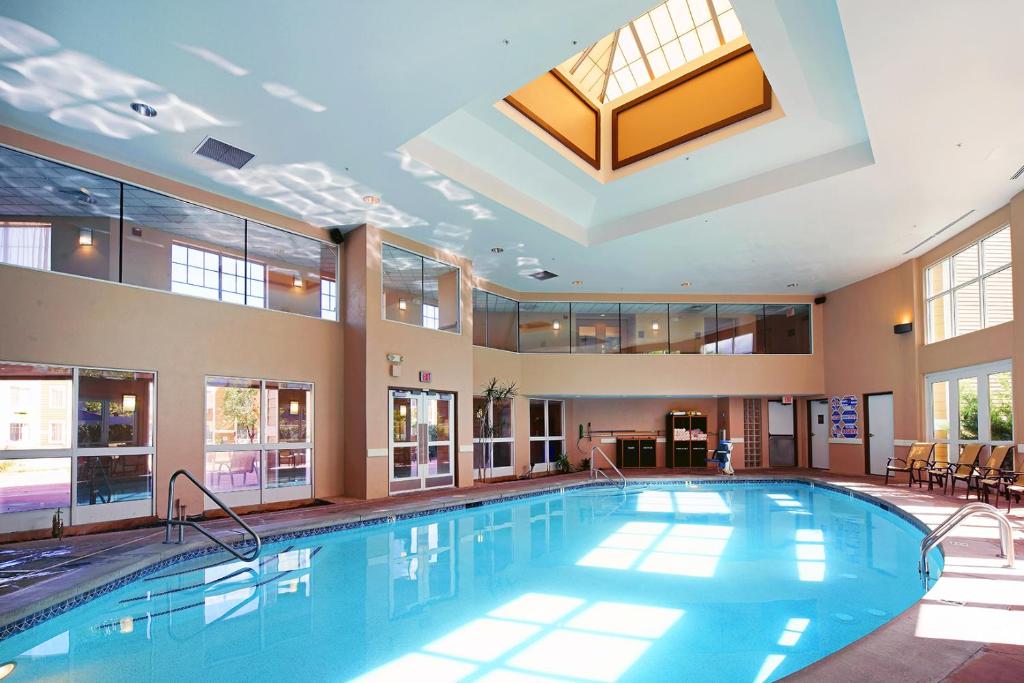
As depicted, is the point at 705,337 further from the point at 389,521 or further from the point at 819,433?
the point at 389,521

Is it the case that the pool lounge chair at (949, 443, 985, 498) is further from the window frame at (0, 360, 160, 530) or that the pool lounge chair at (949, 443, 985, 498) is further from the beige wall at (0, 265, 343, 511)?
the window frame at (0, 360, 160, 530)

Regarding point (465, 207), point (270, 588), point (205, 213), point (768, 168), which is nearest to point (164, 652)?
point (270, 588)

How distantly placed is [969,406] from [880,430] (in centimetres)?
281

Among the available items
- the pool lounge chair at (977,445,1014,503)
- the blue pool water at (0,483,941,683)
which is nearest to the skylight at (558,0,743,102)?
the blue pool water at (0,483,941,683)

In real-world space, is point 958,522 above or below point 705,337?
below

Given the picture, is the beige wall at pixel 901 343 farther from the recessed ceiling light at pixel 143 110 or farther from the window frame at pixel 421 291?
the recessed ceiling light at pixel 143 110

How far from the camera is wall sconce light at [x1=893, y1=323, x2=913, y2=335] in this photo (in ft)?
39.3

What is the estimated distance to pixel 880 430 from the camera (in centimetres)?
1323

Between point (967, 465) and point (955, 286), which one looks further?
point (955, 286)

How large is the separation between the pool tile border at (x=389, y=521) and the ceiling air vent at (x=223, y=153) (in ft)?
14.3

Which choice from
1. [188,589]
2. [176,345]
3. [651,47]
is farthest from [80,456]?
[651,47]

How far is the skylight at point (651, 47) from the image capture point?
8258 millimetres

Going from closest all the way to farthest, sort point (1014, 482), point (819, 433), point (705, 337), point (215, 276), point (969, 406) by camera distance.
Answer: point (1014, 482) → point (215, 276) → point (969, 406) → point (705, 337) → point (819, 433)

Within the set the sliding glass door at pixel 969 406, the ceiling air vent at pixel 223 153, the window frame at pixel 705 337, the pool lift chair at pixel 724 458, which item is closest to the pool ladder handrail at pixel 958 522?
the sliding glass door at pixel 969 406
